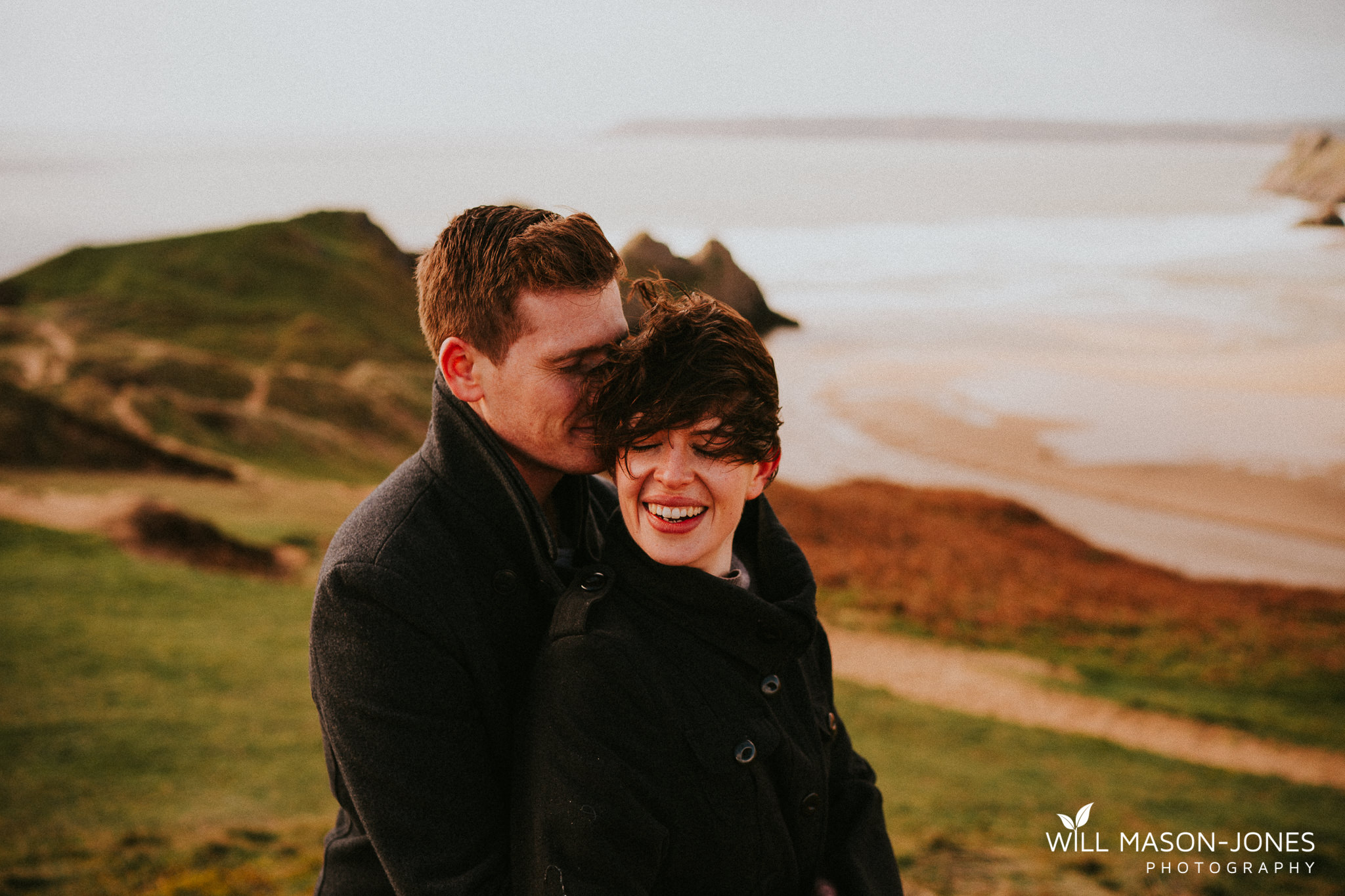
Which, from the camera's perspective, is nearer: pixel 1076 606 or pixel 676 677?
pixel 676 677

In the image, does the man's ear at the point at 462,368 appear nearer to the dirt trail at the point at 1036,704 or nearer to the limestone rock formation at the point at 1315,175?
the dirt trail at the point at 1036,704

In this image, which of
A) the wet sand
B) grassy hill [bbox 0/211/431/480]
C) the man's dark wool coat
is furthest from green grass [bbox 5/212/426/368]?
the man's dark wool coat

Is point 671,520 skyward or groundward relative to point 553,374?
groundward

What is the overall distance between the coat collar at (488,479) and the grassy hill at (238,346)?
36.7 ft

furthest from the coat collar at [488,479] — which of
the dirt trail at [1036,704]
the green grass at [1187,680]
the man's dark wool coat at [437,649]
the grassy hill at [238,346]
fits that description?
the grassy hill at [238,346]

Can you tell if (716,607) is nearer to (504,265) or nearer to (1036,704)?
(504,265)

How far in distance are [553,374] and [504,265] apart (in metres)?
0.31

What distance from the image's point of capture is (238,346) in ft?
46.9

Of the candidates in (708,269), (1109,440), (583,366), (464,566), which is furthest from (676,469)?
(1109,440)

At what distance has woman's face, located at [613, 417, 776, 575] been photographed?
2.07 m

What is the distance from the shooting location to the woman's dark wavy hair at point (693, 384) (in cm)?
204

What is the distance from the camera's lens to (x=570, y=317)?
2330 millimetres

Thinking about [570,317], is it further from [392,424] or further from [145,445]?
[392,424]

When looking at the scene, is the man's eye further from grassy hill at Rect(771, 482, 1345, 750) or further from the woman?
grassy hill at Rect(771, 482, 1345, 750)
